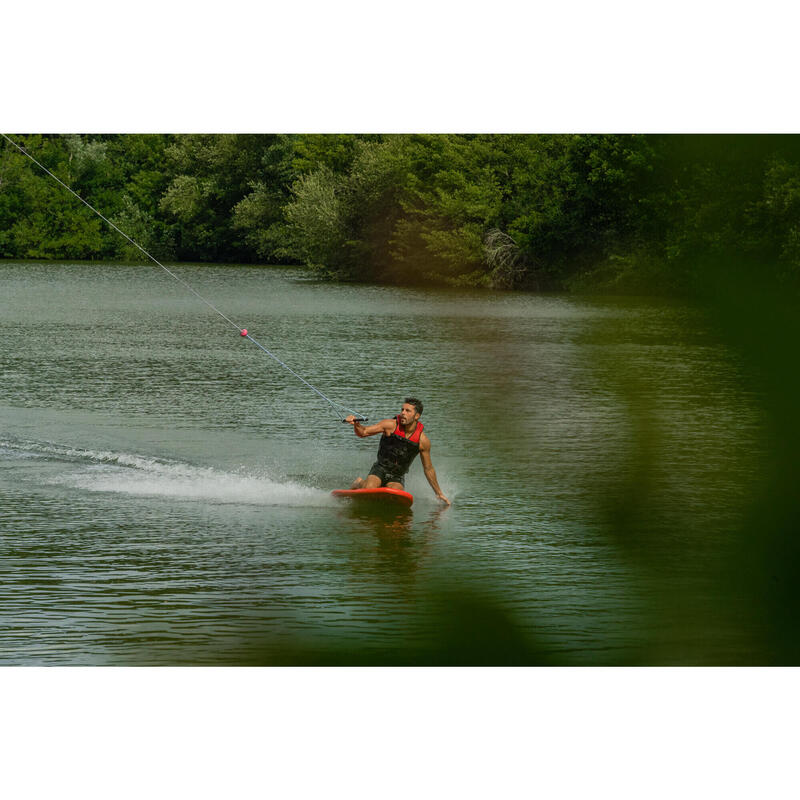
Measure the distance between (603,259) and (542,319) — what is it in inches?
89.1

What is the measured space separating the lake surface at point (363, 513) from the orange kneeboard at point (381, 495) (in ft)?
0.47

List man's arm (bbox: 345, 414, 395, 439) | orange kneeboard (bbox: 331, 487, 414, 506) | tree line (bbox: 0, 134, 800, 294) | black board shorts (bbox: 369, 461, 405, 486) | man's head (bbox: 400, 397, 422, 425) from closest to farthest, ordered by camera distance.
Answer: man's arm (bbox: 345, 414, 395, 439) → man's head (bbox: 400, 397, 422, 425) → orange kneeboard (bbox: 331, 487, 414, 506) → black board shorts (bbox: 369, 461, 405, 486) → tree line (bbox: 0, 134, 800, 294)

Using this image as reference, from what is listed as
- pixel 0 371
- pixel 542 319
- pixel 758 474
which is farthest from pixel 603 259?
pixel 758 474

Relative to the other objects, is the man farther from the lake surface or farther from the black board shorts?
the lake surface

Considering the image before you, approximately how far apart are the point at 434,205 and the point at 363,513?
1941 centimetres

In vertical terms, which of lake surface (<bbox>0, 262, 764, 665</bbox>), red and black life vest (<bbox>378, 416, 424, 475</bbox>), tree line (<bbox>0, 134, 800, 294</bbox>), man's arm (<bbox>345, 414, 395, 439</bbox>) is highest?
tree line (<bbox>0, 134, 800, 294</bbox>)

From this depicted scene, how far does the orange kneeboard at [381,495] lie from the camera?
36.9 feet

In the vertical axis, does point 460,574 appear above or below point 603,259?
below

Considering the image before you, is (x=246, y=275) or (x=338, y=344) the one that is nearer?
(x=338, y=344)

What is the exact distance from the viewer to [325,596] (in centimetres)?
930

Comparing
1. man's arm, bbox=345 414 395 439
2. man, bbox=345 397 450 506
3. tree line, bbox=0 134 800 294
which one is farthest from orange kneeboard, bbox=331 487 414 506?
tree line, bbox=0 134 800 294

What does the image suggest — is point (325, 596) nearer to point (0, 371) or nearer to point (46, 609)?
point (46, 609)

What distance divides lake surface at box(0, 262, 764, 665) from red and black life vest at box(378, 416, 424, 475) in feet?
1.34

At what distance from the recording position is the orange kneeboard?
1123cm
